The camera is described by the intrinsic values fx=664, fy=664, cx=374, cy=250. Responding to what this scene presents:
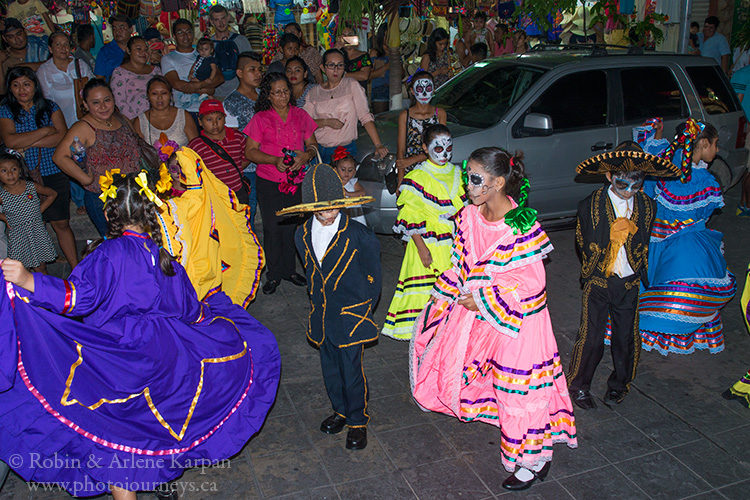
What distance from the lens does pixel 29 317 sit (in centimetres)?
334

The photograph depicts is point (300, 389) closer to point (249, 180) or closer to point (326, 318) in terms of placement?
point (326, 318)

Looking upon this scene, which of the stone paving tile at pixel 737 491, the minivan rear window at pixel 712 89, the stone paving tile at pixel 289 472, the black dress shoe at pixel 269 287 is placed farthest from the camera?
the minivan rear window at pixel 712 89

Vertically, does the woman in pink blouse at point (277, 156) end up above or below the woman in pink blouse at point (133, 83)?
below

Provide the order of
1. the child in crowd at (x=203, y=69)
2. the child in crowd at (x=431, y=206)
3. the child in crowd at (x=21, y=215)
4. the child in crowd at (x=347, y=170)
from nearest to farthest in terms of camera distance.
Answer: the child in crowd at (x=431, y=206), the child in crowd at (x=347, y=170), the child in crowd at (x=21, y=215), the child in crowd at (x=203, y=69)

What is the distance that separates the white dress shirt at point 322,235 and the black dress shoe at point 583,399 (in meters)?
2.23

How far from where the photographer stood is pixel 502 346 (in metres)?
4.03

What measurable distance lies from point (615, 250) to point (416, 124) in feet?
9.17

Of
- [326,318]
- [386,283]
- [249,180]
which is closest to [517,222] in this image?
[326,318]

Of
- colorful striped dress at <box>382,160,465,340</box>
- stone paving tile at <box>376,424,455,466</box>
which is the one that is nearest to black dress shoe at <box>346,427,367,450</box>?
stone paving tile at <box>376,424,455,466</box>

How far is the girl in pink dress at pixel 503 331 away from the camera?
3910 millimetres

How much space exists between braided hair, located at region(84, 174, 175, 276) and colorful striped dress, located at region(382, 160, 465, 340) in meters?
2.28

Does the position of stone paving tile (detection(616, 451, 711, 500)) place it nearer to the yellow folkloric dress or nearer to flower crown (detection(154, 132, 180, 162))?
the yellow folkloric dress

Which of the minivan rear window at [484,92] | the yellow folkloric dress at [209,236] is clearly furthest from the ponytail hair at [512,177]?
the minivan rear window at [484,92]

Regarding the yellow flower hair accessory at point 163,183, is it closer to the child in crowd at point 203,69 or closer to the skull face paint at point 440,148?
the skull face paint at point 440,148
